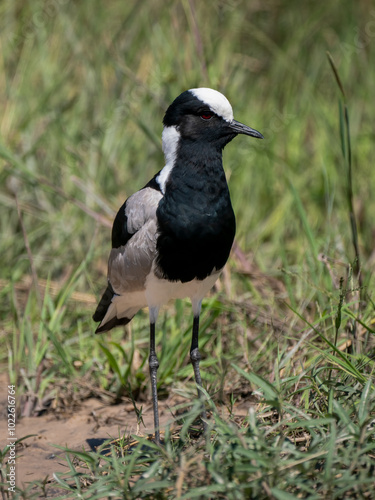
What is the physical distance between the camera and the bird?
3.14 metres

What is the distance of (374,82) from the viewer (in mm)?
6312

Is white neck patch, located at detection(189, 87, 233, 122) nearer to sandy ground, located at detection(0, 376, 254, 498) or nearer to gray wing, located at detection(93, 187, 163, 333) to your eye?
gray wing, located at detection(93, 187, 163, 333)

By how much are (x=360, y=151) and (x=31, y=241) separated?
274cm

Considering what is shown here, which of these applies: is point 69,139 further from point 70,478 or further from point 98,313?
point 70,478

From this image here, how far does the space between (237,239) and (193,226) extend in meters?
1.69

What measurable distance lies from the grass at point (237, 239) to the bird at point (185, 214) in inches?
17.1

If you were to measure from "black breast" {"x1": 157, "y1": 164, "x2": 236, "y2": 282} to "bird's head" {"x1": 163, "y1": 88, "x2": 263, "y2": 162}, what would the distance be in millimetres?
171

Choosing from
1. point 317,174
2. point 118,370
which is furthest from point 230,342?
point 317,174

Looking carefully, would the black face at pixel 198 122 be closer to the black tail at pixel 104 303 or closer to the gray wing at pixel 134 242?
the gray wing at pixel 134 242

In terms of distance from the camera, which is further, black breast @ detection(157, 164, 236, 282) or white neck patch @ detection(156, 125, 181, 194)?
white neck patch @ detection(156, 125, 181, 194)

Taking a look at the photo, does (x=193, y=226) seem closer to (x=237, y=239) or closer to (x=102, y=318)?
(x=102, y=318)

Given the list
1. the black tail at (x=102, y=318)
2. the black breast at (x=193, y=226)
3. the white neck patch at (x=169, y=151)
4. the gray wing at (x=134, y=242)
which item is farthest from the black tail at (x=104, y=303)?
the white neck patch at (x=169, y=151)

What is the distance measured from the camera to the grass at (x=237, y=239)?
235 centimetres

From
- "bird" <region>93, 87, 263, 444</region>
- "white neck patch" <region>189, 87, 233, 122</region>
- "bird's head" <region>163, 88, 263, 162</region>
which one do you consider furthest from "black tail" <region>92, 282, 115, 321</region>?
"white neck patch" <region>189, 87, 233, 122</region>
